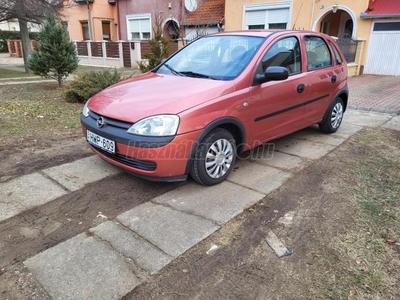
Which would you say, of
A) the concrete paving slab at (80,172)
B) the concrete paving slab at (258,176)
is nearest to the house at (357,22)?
the concrete paving slab at (258,176)

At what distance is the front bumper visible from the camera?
9.83 feet

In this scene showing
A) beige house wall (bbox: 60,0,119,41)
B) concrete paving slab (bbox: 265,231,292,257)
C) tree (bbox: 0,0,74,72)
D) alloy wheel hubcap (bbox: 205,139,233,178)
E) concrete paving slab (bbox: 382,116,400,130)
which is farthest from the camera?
beige house wall (bbox: 60,0,119,41)

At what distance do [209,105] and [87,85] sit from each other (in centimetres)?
539

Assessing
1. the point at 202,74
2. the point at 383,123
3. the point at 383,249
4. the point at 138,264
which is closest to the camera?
the point at 138,264

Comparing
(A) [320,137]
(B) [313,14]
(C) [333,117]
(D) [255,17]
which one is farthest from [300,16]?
(A) [320,137]

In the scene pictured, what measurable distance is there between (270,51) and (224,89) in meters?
0.95

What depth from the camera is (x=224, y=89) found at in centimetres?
339

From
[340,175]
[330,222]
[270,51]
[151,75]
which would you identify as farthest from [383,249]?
[151,75]

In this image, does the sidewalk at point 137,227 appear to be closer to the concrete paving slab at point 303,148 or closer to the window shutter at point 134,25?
the concrete paving slab at point 303,148

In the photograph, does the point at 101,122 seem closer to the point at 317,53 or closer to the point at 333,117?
the point at 317,53

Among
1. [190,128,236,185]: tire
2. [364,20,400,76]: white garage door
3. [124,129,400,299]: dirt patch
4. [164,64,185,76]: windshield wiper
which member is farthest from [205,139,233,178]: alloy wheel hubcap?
[364,20,400,76]: white garage door

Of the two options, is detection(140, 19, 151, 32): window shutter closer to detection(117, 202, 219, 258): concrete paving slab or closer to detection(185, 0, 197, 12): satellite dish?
detection(185, 0, 197, 12): satellite dish

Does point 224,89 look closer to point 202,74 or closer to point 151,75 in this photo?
point 202,74

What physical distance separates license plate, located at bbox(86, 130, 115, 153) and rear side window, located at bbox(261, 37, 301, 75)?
1.95 meters
